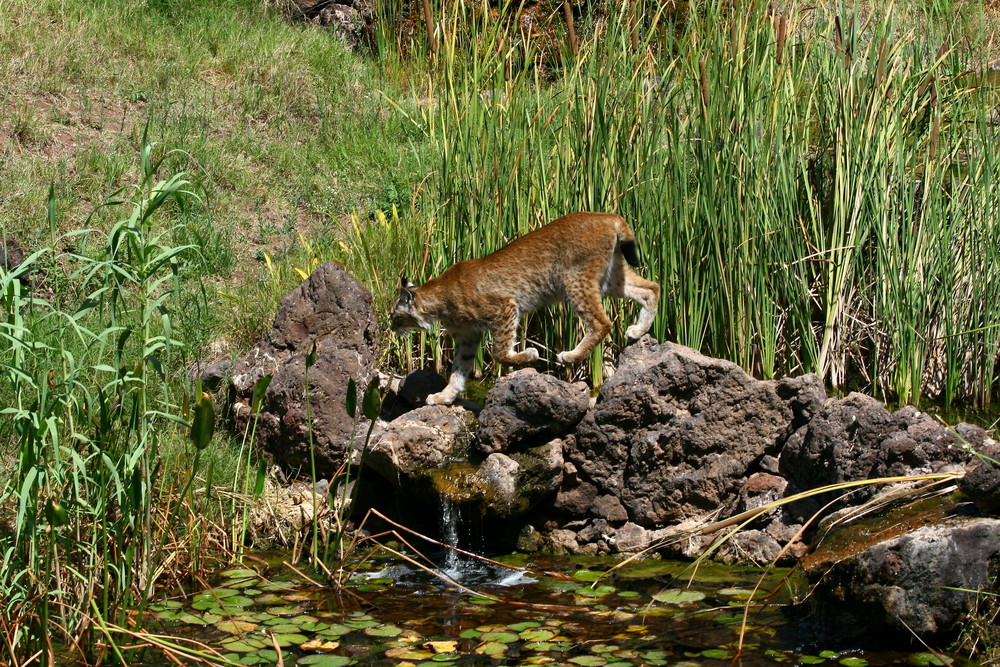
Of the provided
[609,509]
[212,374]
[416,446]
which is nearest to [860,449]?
[609,509]

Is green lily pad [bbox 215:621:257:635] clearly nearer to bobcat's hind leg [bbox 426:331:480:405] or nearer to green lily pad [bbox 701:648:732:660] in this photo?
green lily pad [bbox 701:648:732:660]

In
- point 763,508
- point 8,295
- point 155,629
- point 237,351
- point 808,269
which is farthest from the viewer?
point 237,351

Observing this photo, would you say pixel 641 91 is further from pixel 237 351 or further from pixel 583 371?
pixel 237 351

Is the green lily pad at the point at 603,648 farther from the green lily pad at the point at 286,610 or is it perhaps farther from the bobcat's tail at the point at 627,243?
the bobcat's tail at the point at 627,243

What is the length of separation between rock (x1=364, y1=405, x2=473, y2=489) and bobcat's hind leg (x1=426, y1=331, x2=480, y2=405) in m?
0.28

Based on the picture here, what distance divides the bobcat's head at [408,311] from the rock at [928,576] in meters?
3.69

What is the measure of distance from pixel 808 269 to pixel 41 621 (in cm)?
538

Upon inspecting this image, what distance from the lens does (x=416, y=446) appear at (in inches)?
261

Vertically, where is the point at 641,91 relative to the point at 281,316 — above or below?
above

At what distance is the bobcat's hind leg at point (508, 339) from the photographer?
7422 millimetres

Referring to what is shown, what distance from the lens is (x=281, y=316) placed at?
7383 mm

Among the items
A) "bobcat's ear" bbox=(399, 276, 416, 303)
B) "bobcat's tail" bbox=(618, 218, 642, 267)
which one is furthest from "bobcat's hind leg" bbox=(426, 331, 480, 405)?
"bobcat's tail" bbox=(618, 218, 642, 267)

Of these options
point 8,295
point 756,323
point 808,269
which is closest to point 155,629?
point 8,295

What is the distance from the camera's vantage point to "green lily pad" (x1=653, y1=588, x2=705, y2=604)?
5.41m
